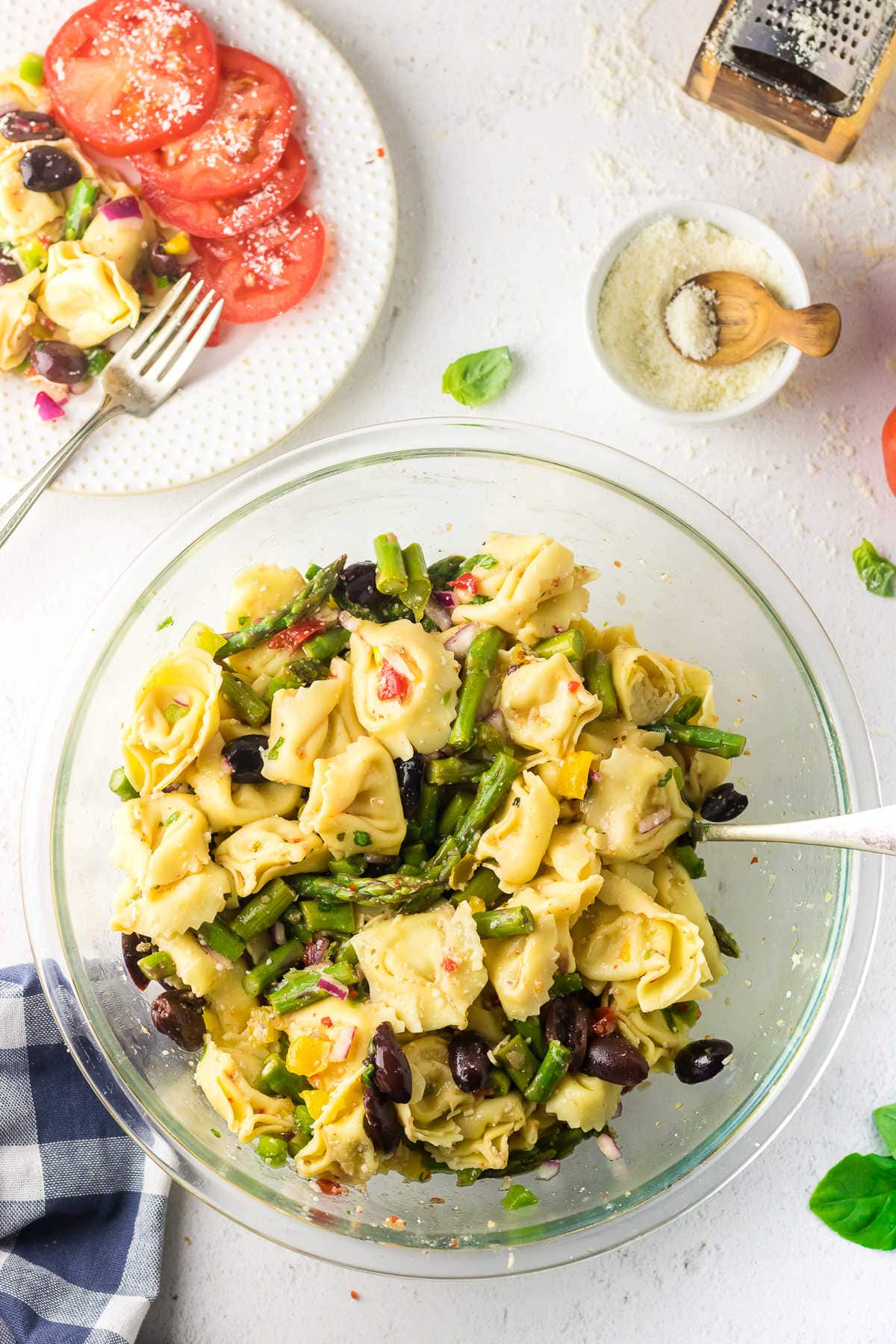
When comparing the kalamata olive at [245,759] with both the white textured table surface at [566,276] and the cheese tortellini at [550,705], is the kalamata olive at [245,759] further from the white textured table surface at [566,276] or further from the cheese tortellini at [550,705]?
the white textured table surface at [566,276]

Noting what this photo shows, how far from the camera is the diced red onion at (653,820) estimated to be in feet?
8.67

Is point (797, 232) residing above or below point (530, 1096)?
above

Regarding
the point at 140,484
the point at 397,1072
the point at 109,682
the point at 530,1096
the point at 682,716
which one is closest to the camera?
the point at 397,1072

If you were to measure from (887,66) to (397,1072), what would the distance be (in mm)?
3232

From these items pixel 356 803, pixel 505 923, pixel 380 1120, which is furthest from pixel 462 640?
pixel 380 1120

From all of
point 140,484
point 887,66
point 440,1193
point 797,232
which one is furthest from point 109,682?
point 887,66

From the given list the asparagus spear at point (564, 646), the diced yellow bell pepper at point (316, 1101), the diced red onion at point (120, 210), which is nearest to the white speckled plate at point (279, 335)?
the diced red onion at point (120, 210)

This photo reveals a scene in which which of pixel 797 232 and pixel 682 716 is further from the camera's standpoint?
pixel 797 232

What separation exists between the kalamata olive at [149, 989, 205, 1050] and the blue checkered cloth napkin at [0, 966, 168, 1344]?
777 mm

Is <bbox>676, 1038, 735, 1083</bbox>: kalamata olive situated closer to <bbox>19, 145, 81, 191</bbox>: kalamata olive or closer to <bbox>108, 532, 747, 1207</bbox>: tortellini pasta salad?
<bbox>108, 532, 747, 1207</bbox>: tortellini pasta salad

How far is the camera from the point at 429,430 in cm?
324

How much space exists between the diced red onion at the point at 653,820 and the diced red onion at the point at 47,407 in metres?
2.22

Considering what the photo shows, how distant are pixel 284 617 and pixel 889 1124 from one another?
2310 millimetres

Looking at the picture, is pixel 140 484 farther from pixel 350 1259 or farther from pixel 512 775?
pixel 350 1259
